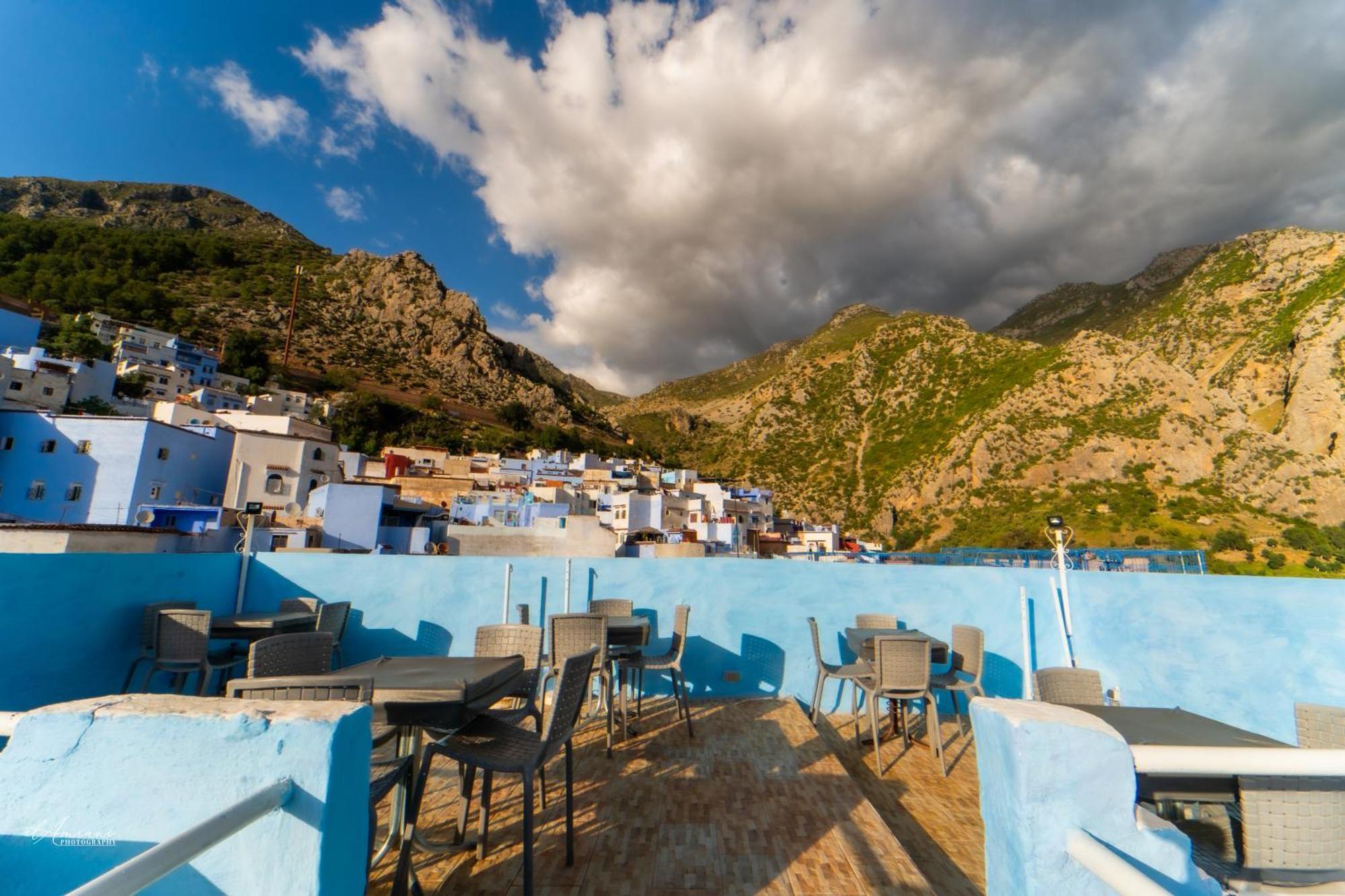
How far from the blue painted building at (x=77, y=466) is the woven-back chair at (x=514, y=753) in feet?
103

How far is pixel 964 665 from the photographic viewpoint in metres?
5.54

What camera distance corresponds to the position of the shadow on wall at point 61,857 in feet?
4.53

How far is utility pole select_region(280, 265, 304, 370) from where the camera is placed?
60.2 m

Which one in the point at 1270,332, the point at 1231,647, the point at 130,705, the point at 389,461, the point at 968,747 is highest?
the point at 1270,332

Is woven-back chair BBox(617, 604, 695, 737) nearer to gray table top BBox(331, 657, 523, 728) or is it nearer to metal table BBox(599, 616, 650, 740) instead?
metal table BBox(599, 616, 650, 740)

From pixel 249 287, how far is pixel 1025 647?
8456 centimetres

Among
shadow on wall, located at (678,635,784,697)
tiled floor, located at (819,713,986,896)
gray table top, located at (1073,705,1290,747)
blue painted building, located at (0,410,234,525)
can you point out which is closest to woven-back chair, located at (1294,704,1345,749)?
gray table top, located at (1073,705,1290,747)

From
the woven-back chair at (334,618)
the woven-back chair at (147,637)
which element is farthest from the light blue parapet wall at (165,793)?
the woven-back chair at (334,618)

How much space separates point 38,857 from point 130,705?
1.26 feet

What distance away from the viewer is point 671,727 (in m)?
5.50

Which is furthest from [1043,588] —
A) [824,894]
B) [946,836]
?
[824,894]

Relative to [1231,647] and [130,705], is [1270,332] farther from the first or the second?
[130,705]

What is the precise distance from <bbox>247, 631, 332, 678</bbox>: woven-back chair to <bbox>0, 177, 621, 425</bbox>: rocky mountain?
225ft

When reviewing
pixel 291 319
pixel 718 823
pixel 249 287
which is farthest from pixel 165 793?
pixel 249 287
